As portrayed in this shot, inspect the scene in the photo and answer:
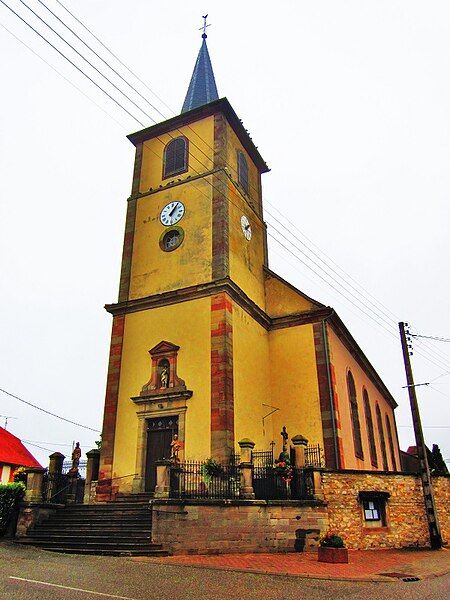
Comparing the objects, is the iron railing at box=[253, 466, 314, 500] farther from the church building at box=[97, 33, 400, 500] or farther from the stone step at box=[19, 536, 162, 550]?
the stone step at box=[19, 536, 162, 550]

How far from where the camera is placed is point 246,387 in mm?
19672

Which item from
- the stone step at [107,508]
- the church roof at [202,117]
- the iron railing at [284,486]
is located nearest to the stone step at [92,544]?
the stone step at [107,508]

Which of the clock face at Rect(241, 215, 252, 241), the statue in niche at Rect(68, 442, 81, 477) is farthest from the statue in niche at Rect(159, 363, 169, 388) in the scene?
the clock face at Rect(241, 215, 252, 241)

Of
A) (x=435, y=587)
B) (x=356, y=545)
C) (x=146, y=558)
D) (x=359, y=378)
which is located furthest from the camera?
(x=359, y=378)

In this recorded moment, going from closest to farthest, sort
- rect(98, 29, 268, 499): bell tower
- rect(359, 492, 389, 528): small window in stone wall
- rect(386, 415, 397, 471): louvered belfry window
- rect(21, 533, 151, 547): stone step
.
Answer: rect(21, 533, 151, 547): stone step < rect(359, 492, 389, 528): small window in stone wall < rect(98, 29, 268, 499): bell tower < rect(386, 415, 397, 471): louvered belfry window

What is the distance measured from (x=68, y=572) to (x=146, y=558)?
2908 mm

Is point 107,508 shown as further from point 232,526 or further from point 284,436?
point 284,436

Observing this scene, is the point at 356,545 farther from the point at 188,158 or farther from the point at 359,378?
the point at 188,158

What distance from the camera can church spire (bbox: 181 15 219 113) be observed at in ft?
93.5

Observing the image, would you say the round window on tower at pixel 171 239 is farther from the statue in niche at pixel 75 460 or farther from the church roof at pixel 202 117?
the statue in niche at pixel 75 460

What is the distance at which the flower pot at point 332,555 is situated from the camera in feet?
40.6

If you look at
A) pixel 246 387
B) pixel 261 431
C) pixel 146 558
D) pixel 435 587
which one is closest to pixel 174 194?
pixel 246 387

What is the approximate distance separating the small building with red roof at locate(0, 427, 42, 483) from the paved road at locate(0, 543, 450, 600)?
26.3 m

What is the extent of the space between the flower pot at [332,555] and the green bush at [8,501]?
982cm
